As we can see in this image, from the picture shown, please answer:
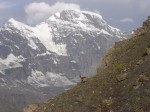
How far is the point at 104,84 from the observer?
178ft

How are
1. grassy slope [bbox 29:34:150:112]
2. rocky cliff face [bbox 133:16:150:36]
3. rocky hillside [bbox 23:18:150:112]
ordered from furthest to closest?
rocky cliff face [bbox 133:16:150:36] → rocky hillside [bbox 23:18:150:112] → grassy slope [bbox 29:34:150:112]

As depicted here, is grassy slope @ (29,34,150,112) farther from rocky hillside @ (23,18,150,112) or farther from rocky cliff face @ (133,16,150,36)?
rocky cliff face @ (133,16,150,36)

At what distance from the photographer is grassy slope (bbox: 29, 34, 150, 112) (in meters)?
47.1

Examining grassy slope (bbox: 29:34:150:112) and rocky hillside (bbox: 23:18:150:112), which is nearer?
grassy slope (bbox: 29:34:150:112)

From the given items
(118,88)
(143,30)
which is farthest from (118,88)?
(143,30)

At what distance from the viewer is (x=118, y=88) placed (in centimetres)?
5175

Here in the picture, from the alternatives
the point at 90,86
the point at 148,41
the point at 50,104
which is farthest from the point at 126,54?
the point at 50,104

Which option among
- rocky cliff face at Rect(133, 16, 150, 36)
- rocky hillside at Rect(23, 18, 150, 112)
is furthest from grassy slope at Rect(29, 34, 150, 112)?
rocky cliff face at Rect(133, 16, 150, 36)

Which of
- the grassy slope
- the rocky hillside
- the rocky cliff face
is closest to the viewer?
the grassy slope

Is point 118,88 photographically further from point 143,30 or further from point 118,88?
point 143,30

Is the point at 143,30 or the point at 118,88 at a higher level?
the point at 143,30

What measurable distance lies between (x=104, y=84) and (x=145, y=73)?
21.0 feet

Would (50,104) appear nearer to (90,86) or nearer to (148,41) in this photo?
(90,86)

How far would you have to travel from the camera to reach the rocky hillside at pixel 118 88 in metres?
47.2
